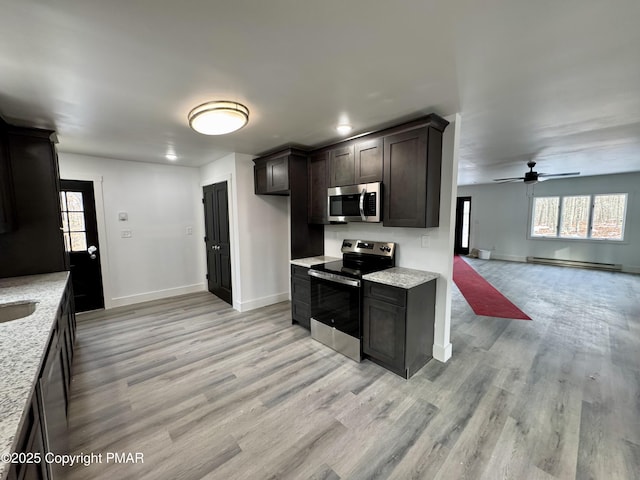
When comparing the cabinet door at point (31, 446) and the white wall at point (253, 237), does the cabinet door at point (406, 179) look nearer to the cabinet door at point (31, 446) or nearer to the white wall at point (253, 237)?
the white wall at point (253, 237)

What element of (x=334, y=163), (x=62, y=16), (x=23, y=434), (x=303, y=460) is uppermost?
(x=62, y=16)

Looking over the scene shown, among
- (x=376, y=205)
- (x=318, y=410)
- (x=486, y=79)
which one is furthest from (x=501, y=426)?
(x=486, y=79)

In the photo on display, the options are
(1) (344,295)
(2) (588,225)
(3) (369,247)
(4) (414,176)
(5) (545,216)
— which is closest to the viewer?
(4) (414,176)

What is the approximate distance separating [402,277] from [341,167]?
148 centimetres

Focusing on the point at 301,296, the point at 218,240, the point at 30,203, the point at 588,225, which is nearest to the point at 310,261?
the point at 301,296

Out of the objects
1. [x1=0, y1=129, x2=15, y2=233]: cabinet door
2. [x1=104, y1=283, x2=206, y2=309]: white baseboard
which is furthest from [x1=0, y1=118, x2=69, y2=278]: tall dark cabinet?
[x1=104, y1=283, x2=206, y2=309]: white baseboard

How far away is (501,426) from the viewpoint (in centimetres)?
196

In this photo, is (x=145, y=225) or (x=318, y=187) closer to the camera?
(x=318, y=187)

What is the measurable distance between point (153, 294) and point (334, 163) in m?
3.89

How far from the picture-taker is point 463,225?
30.7 ft

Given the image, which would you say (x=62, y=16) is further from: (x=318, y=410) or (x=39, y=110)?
(x=318, y=410)

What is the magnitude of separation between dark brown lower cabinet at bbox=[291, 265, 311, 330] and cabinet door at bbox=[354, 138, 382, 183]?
1323 mm

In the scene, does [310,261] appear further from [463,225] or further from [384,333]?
[463,225]

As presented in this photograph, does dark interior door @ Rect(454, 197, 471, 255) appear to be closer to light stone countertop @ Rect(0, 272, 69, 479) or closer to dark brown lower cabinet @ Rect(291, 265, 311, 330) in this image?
dark brown lower cabinet @ Rect(291, 265, 311, 330)
